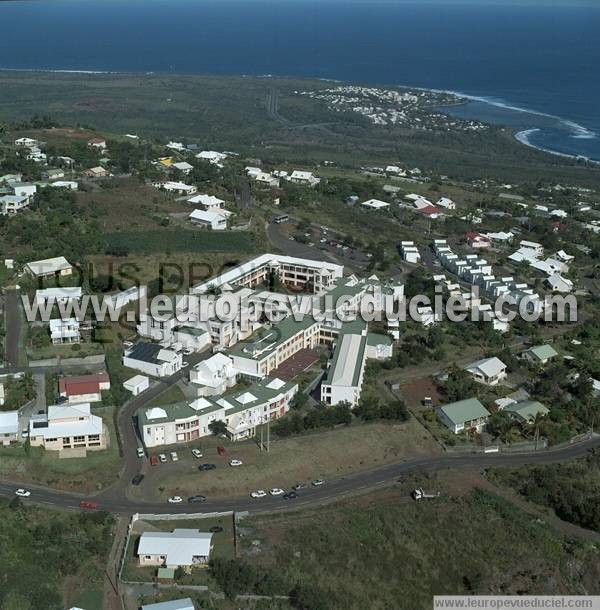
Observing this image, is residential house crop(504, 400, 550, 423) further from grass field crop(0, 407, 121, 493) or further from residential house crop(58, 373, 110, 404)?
residential house crop(58, 373, 110, 404)

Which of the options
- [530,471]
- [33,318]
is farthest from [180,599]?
[33,318]

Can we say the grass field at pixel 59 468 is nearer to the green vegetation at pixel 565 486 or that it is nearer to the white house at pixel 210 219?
the green vegetation at pixel 565 486

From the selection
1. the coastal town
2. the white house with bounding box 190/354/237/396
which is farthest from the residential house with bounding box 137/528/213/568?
the white house with bounding box 190/354/237/396

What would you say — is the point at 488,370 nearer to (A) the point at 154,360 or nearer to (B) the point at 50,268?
(A) the point at 154,360

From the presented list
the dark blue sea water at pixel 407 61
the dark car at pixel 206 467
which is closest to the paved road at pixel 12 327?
the dark car at pixel 206 467

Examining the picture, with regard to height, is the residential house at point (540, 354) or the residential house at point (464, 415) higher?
the residential house at point (464, 415)

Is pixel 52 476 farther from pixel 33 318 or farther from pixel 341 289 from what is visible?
pixel 341 289
